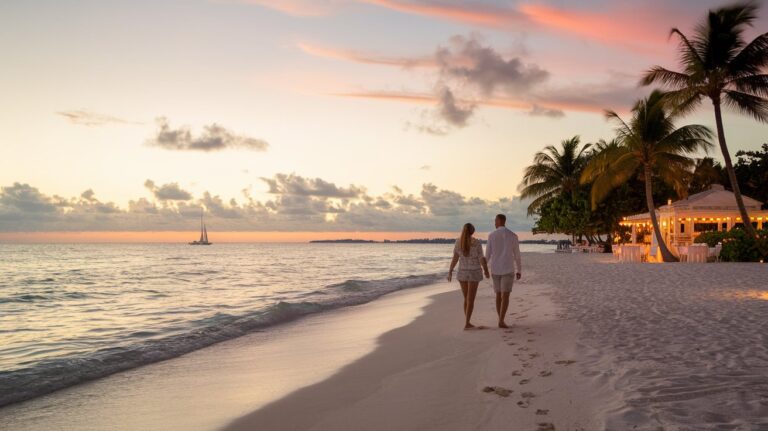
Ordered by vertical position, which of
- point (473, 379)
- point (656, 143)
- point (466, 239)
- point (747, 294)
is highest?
point (656, 143)

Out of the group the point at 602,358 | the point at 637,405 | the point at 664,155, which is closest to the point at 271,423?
the point at 637,405

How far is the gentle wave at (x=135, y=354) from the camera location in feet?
22.2

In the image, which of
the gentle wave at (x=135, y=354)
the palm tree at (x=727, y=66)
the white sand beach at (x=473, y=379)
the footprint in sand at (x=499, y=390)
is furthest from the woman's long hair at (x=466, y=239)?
the palm tree at (x=727, y=66)

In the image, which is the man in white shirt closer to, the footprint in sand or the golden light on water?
the footprint in sand

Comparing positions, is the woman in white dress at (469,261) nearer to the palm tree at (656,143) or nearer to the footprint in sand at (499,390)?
the footprint in sand at (499,390)

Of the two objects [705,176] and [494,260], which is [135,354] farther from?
[705,176]

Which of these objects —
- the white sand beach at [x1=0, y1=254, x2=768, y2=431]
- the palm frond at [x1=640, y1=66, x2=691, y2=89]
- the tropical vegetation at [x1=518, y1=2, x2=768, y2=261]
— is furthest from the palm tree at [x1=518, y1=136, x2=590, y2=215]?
the white sand beach at [x1=0, y1=254, x2=768, y2=431]

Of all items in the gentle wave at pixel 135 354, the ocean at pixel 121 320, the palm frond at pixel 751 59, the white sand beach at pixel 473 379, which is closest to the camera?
the white sand beach at pixel 473 379

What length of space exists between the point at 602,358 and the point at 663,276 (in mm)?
12155

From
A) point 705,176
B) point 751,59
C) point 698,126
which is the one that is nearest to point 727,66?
point 751,59

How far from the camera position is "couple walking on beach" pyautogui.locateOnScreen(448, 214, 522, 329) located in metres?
8.31

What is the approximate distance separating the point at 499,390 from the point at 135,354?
244 inches

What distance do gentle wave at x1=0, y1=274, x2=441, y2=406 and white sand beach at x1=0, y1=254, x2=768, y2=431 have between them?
410mm

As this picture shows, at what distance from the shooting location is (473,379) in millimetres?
5500
